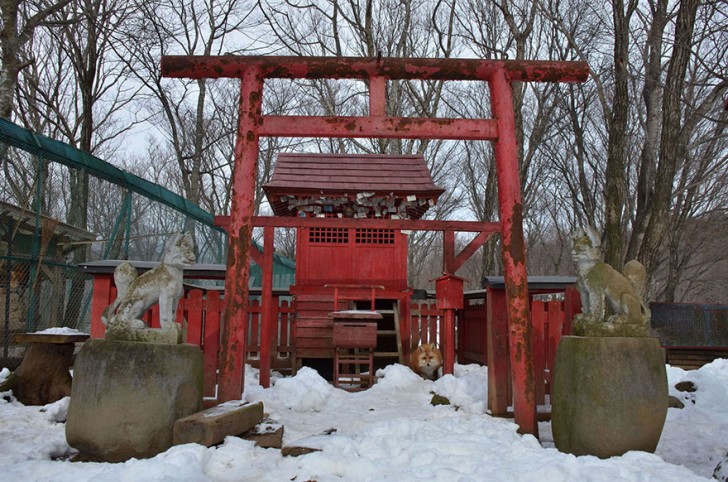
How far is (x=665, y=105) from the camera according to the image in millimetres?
11125

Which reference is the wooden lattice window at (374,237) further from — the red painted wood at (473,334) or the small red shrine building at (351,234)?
the red painted wood at (473,334)

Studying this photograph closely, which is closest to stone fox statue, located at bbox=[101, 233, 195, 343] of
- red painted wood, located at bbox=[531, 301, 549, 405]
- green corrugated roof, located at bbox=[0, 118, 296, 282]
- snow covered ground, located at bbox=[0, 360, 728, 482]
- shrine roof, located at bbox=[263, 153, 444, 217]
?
snow covered ground, located at bbox=[0, 360, 728, 482]

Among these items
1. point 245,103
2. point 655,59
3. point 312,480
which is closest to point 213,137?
point 655,59

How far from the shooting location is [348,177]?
1238cm

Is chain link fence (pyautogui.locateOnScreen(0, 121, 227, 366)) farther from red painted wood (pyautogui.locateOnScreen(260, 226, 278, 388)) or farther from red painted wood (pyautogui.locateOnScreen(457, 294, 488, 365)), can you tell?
red painted wood (pyautogui.locateOnScreen(457, 294, 488, 365))

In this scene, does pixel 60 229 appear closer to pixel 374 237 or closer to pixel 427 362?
pixel 374 237

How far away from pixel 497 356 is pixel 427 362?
3226 mm

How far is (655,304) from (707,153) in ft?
17.0

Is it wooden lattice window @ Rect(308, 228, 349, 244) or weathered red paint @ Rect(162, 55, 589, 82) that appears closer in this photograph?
weathered red paint @ Rect(162, 55, 589, 82)

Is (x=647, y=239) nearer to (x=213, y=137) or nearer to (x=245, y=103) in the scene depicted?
(x=245, y=103)

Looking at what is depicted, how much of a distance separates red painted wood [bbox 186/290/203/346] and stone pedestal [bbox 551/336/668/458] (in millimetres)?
4411

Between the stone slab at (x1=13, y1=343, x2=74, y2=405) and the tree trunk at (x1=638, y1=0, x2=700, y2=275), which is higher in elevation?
the tree trunk at (x1=638, y1=0, x2=700, y2=275)

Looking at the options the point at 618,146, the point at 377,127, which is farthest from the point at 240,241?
the point at 618,146

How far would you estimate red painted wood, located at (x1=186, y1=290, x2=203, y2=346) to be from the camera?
267 inches
